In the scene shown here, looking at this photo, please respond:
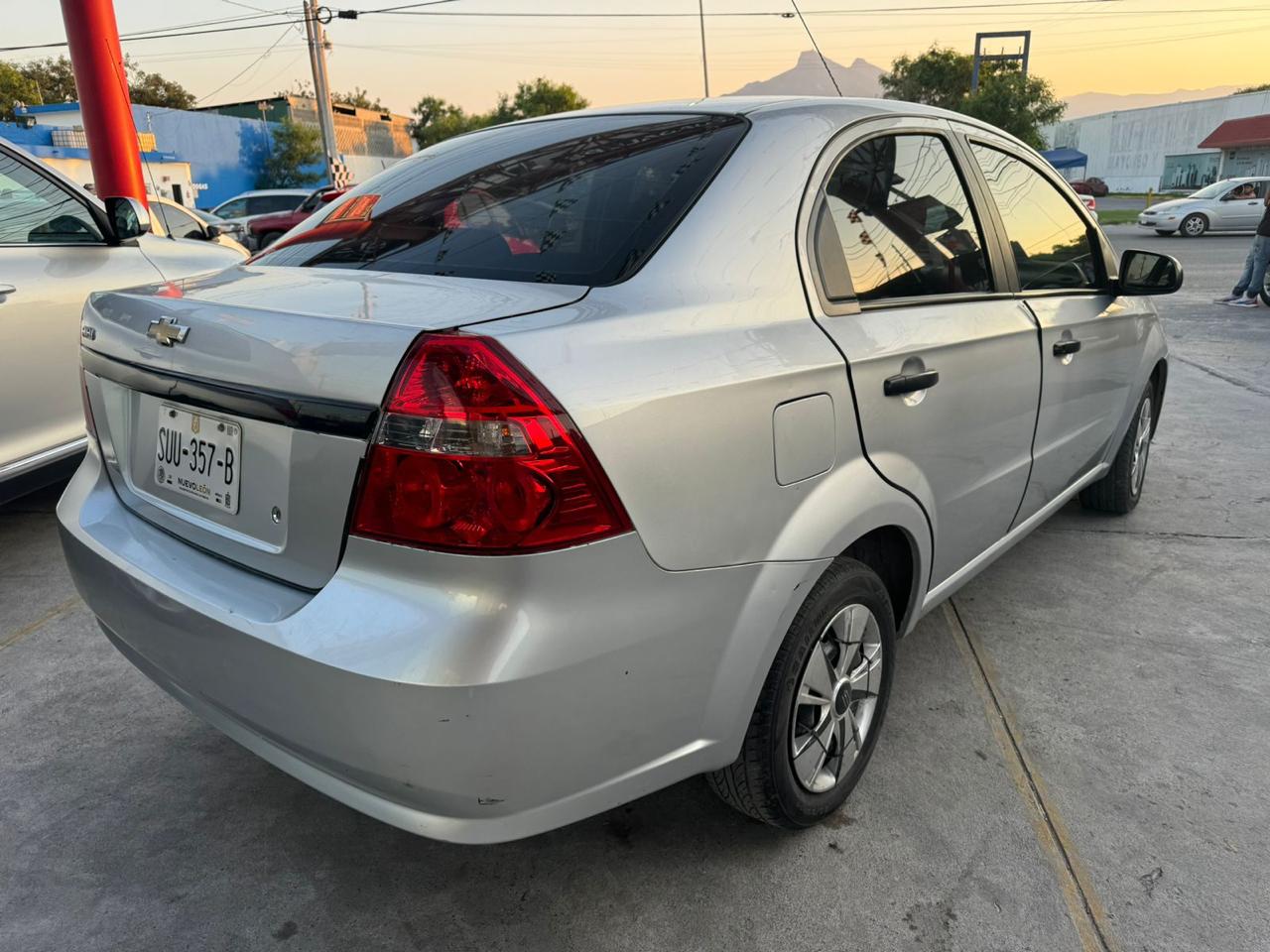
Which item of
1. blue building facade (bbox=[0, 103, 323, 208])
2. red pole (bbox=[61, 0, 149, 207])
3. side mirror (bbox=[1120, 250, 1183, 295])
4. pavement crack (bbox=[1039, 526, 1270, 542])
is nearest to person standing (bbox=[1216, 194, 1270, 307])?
pavement crack (bbox=[1039, 526, 1270, 542])

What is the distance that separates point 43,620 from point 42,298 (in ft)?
4.37

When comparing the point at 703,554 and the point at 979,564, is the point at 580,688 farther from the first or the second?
the point at 979,564

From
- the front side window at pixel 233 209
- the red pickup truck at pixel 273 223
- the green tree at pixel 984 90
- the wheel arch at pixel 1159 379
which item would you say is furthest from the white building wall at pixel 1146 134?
the wheel arch at pixel 1159 379

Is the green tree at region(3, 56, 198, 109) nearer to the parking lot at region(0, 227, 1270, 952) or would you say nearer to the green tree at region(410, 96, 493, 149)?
the green tree at region(410, 96, 493, 149)

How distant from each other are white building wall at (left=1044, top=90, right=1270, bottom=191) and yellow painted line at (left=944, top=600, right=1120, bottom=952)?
6061 centimetres

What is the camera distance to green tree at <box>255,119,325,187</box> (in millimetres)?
41344

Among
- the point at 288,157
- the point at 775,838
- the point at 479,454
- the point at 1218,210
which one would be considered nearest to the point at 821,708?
the point at 775,838

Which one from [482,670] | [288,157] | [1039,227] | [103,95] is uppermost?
[288,157]

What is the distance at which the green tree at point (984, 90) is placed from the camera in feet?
136

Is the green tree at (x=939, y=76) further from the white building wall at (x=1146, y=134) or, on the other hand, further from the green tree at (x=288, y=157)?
the green tree at (x=288, y=157)

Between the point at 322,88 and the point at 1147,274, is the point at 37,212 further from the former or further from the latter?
the point at 322,88

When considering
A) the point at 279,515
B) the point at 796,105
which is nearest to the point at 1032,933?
the point at 279,515

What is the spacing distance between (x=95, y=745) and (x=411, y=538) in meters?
1.66

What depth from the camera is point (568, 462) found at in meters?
1.44
